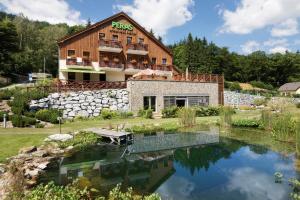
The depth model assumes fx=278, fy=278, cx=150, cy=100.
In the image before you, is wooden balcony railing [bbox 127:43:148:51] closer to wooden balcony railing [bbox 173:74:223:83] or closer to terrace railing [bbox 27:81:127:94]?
wooden balcony railing [bbox 173:74:223:83]

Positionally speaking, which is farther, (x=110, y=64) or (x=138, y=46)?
(x=138, y=46)

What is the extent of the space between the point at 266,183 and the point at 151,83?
61.8ft

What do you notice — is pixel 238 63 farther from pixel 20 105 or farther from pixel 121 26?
pixel 20 105

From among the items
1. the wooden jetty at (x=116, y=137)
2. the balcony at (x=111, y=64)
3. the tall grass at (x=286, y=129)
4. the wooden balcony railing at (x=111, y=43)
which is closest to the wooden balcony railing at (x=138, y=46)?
the wooden balcony railing at (x=111, y=43)

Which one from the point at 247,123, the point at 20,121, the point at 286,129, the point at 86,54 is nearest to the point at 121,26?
the point at 86,54

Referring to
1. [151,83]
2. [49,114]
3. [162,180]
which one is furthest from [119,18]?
[162,180]

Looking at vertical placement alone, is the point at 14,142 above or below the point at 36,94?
below

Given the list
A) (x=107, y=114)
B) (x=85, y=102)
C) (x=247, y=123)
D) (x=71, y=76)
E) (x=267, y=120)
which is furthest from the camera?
(x=71, y=76)

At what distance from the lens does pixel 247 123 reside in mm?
22125

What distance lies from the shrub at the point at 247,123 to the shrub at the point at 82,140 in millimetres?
11594

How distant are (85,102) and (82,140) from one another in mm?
9914

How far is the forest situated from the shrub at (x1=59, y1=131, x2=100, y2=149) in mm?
32035

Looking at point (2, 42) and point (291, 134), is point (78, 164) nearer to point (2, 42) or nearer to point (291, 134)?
point (291, 134)

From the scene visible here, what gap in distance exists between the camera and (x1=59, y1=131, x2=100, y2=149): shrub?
15.3 metres
